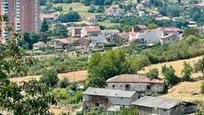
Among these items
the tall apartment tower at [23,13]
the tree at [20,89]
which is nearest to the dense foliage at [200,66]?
the tree at [20,89]

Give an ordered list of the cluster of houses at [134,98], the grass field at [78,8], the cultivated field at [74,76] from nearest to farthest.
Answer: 1. the cluster of houses at [134,98]
2. the cultivated field at [74,76]
3. the grass field at [78,8]

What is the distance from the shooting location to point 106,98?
2298 centimetres

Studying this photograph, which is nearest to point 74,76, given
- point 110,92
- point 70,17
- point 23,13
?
point 110,92

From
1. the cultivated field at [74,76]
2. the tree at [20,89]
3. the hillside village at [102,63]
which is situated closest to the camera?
the tree at [20,89]

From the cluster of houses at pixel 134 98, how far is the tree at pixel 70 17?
36880mm

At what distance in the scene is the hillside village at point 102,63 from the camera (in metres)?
6.12

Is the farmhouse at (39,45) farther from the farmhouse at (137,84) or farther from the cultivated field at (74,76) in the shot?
the farmhouse at (137,84)

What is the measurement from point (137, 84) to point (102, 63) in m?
2.31

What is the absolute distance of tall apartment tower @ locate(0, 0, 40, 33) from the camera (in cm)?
5201

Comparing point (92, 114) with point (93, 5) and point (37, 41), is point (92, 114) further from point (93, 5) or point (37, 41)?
point (93, 5)

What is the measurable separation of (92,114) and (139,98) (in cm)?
276

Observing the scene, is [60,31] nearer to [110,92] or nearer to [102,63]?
[102,63]

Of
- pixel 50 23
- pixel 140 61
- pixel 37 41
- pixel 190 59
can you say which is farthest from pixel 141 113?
pixel 50 23

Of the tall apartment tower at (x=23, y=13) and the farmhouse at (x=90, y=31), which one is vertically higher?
the tall apartment tower at (x=23, y=13)
